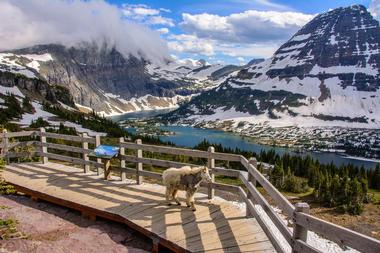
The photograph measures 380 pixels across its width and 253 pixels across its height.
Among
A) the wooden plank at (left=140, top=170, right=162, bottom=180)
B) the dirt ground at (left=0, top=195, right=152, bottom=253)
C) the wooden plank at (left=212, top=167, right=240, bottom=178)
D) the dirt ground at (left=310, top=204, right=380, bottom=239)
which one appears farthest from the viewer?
the wooden plank at (left=140, top=170, right=162, bottom=180)

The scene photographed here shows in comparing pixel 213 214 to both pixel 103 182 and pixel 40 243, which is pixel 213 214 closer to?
pixel 40 243

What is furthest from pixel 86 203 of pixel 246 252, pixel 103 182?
pixel 246 252

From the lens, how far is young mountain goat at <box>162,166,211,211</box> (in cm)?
1412

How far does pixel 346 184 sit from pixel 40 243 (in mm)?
15071

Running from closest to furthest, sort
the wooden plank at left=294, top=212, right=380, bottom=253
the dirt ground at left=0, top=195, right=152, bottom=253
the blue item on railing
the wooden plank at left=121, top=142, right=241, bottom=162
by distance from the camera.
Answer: the wooden plank at left=294, top=212, right=380, bottom=253, the dirt ground at left=0, top=195, right=152, bottom=253, the wooden plank at left=121, top=142, right=241, bottom=162, the blue item on railing

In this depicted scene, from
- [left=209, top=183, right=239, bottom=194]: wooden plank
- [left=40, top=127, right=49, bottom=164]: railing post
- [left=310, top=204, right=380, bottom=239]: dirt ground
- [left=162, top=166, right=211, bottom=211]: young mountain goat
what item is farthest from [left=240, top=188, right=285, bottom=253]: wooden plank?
[left=40, top=127, right=49, bottom=164]: railing post

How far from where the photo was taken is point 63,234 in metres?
13.3

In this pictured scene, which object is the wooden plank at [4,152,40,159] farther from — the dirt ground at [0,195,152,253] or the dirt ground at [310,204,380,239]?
the dirt ground at [310,204,380,239]

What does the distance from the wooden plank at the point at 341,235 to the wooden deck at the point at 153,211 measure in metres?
2.84

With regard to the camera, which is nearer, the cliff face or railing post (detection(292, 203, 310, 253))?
railing post (detection(292, 203, 310, 253))

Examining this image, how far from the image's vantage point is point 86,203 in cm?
1536

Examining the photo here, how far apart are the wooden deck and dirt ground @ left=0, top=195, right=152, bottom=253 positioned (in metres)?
0.45

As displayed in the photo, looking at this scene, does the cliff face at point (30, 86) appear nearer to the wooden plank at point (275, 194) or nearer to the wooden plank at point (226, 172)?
the wooden plank at point (226, 172)

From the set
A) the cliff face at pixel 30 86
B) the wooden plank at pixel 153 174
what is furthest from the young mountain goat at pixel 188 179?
the cliff face at pixel 30 86
